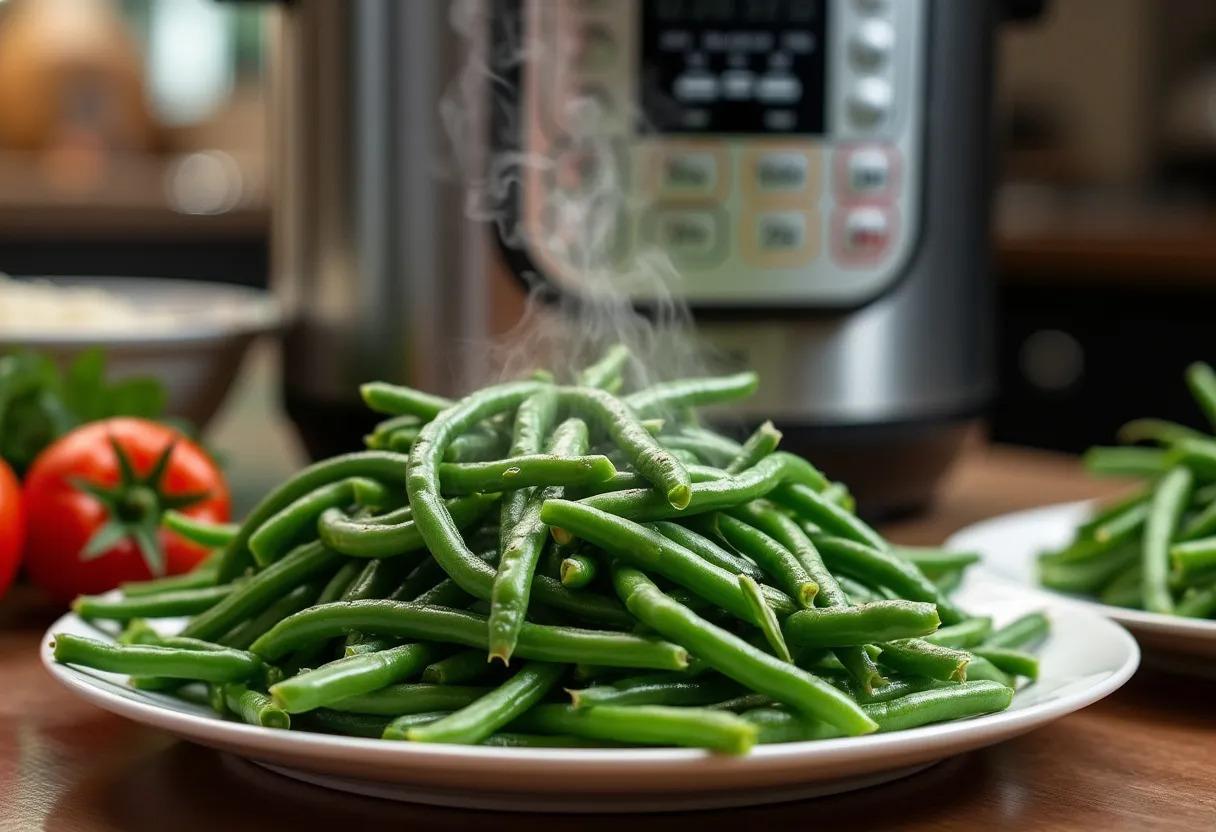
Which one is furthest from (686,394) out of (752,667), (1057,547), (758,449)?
(1057,547)

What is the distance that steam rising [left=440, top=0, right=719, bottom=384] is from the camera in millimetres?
1458

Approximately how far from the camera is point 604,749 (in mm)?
715

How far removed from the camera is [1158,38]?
531cm

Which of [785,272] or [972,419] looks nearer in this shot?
[785,272]

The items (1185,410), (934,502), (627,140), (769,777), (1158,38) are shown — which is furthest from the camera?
(1158,38)

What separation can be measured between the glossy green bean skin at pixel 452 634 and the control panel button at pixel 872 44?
911 mm

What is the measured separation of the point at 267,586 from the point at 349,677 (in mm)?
187

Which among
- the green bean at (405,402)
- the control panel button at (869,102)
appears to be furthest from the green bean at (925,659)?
the control panel button at (869,102)

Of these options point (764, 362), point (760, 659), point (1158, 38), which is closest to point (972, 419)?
point (764, 362)

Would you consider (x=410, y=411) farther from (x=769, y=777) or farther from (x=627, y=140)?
(x=627, y=140)

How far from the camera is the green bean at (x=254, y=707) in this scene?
2.46 ft

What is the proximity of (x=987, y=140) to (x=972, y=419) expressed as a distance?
0.29m

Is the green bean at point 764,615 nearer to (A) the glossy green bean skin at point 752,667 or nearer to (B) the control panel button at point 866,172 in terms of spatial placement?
(A) the glossy green bean skin at point 752,667

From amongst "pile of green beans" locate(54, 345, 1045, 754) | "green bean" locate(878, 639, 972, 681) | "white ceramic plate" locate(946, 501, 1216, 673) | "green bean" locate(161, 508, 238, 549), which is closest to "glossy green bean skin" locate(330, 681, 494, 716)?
"pile of green beans" locate(54, 345, 1045, 754)
